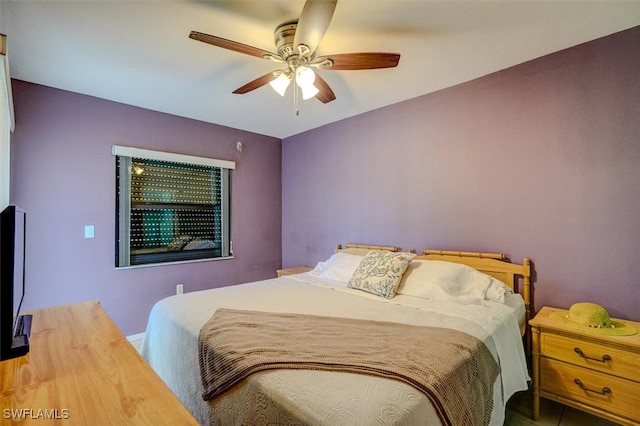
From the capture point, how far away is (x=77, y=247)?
275 centimetres

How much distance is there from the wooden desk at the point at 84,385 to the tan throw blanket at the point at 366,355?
347 millimetres

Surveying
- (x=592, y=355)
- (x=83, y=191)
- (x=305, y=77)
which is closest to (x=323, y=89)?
(x=305, y=77)

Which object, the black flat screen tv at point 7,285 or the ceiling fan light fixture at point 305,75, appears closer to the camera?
the black flat screen tv at point 7,285

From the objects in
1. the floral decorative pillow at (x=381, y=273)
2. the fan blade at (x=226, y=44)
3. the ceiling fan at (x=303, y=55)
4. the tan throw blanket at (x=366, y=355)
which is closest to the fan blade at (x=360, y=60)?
the ceiling fan at (x=303, y=55)

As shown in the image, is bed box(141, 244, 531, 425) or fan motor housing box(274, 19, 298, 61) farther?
fan motor housing box(274, 19, 298, 61)

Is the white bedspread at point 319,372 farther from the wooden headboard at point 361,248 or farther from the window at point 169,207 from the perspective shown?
the window at point 169,207

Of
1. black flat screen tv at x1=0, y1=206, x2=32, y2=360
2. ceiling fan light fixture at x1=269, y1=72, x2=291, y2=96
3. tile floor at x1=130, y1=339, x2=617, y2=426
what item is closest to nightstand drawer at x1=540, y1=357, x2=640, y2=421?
tile floor at x1=130, y1=339, x2=617, y2=426

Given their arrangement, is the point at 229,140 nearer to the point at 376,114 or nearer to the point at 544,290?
the point at 376,114

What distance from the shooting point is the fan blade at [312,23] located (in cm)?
132

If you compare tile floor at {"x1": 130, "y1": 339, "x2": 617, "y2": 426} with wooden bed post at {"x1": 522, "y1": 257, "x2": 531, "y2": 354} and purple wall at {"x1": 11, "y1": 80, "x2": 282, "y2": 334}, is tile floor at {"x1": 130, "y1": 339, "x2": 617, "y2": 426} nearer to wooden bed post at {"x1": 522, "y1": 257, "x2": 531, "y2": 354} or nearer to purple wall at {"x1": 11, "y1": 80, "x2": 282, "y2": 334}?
wooden bed post at {"x1": 522, "y1": 257, "x2": 531, "y2": 354}

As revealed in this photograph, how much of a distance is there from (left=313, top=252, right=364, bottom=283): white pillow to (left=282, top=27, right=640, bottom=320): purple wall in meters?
0.48

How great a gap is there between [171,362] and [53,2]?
2077 mm

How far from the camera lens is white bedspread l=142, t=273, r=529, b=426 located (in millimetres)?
963

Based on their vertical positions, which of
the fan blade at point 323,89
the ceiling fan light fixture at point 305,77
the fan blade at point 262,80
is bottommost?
the ceiling fan light fixture at point 305,77
